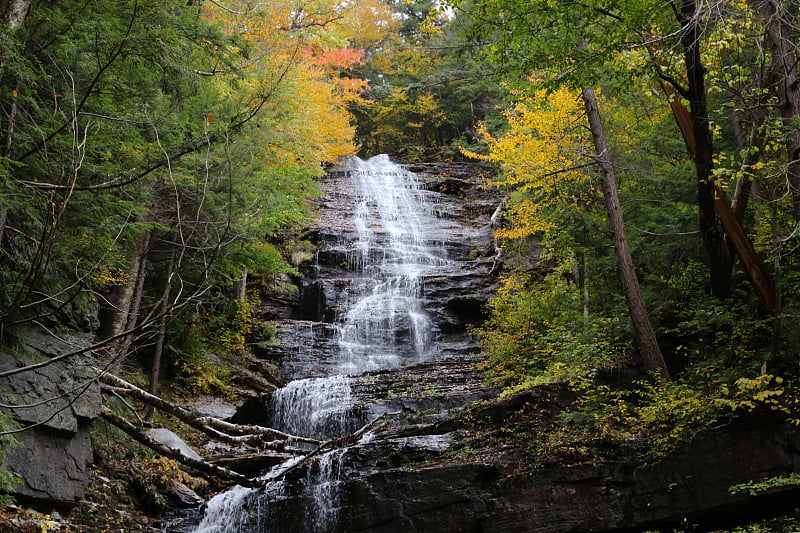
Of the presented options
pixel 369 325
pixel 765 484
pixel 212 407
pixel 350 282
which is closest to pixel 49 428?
pixel 212 407

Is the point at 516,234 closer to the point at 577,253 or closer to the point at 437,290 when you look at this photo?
the point at 577,253

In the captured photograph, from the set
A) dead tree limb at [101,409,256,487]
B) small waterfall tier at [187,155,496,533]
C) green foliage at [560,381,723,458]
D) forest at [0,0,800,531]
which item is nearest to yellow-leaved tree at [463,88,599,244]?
forest at [0,0,800,531]

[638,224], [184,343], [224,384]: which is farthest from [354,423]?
[638,224]

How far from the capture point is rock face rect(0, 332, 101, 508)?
206 inches

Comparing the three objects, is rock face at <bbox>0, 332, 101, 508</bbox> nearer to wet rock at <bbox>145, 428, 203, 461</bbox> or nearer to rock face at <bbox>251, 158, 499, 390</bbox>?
wet rock at <bbox>145, 428, 203, 461</bbox>

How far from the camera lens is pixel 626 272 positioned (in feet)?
27.9

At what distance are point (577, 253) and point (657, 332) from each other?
2.86m

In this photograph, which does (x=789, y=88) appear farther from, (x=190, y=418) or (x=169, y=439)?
(x=169, y=439)

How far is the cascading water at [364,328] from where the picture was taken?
7355 millimetres

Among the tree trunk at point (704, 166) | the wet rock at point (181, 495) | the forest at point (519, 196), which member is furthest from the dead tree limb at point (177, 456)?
the tree trunk at point (704, 166)

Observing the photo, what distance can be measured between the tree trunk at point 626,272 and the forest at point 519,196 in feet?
0.17

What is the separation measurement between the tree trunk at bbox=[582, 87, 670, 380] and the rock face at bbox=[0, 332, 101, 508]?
7.48 m

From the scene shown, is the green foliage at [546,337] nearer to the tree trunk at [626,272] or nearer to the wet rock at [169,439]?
the tree trunk at [626,272]

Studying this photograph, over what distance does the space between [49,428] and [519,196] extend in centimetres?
1008
